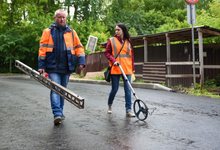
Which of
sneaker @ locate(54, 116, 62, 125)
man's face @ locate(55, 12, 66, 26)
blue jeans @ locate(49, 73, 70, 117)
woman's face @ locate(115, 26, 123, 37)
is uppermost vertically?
man's face @ locate(55, 12, 66, 26)

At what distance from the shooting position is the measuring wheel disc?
7.49 metres

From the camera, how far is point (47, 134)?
610cm

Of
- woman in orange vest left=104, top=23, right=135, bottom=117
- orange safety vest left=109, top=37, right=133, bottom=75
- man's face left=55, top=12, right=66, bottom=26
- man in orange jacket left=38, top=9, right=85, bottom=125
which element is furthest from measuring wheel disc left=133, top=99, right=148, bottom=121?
man's face left=55, top=12, right=66, bottom=26

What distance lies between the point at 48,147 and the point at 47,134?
845 millimetres

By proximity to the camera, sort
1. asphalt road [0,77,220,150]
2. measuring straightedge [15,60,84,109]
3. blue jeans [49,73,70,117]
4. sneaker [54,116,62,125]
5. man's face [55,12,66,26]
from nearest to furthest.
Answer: asphalt road [0,77,220,150]
measuring straightedge [15,60,84,109]
sneaker [54,116,62,125]
blue jeans [49,73,70,117]
man's face [55,12,66,26]

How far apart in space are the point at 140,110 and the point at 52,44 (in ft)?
6.54

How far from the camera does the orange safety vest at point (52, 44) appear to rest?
7156 mm

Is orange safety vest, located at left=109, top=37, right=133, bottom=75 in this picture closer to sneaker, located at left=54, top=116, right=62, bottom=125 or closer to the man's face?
the man's face

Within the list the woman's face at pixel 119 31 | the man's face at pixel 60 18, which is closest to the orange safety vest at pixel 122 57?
the woman's face at pixel 119 31

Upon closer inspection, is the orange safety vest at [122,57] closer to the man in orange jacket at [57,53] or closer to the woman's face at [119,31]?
the woman's face at [119,31]

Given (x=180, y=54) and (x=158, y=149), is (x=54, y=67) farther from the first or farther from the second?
(x=180, y=54)

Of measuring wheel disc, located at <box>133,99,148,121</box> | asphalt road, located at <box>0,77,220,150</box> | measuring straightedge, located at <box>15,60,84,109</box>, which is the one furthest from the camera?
measuring wheel disc, located at <box>133,99,148,121</box>

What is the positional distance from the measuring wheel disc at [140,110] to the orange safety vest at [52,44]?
1418 millimetres

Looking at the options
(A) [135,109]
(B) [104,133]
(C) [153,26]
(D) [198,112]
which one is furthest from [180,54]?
(C) [153,26]
